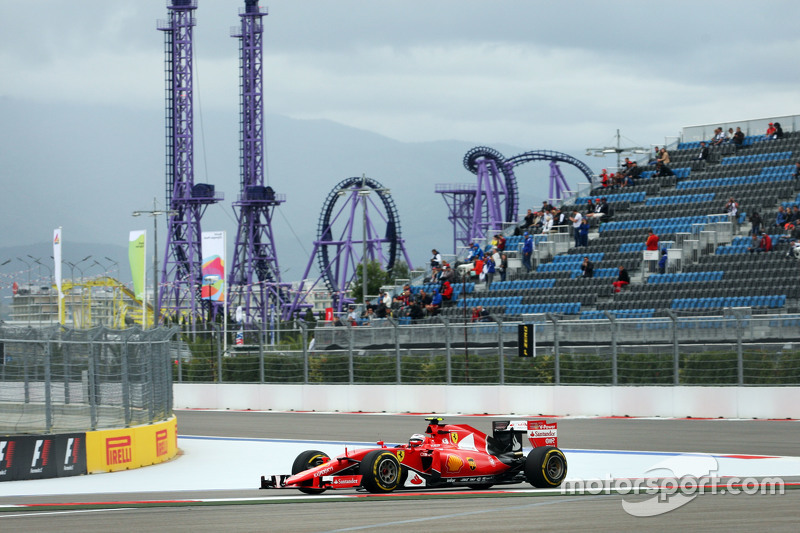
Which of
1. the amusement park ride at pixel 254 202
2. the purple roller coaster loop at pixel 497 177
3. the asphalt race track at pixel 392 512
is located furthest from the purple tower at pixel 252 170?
the asphalt race track at pixel 392 512

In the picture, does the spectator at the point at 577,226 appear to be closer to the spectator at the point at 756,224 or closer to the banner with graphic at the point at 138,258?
the spectator at the point at 756,224

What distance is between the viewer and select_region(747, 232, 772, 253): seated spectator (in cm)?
3353

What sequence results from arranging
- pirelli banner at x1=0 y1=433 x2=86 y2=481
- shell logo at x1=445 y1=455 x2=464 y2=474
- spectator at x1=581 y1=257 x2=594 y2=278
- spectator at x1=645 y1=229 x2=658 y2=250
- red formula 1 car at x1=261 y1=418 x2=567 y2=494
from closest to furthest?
red formula 1 car at x1=261 y1=418 x2=567 y2=494
shell logo at x1=445 y1=455 x2=464 y2=474
pirelli banner at x1=0 y1=433 x2=86 y2=481
spectator at x1=645 y1=229 x2=658 y2=250
spectator at x1=581 y1=257 x2=594 y2=278

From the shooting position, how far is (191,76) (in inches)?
3836

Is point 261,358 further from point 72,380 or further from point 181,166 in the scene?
point 181,166

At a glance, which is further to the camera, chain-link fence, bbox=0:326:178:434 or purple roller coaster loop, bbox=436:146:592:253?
purple roller coaster loop, bbox=436:146:592:253

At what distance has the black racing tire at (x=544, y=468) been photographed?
12.4 m

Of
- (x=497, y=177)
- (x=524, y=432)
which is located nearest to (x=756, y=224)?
(x=524, y=432)

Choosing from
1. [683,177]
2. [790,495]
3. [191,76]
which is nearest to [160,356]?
[790,495]

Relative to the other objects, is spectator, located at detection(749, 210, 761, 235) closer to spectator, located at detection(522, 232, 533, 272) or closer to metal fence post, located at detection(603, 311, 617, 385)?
spectator, located at detection(522, 232, 533, 272)

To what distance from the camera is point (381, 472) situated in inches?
474

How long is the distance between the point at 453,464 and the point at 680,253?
24567 mm

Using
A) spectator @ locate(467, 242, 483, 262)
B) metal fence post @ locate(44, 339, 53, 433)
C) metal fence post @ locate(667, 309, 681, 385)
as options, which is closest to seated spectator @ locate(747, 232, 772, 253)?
metal fence post @ locate(667, 309, 681, 385)

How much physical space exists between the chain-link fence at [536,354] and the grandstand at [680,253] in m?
3.76
